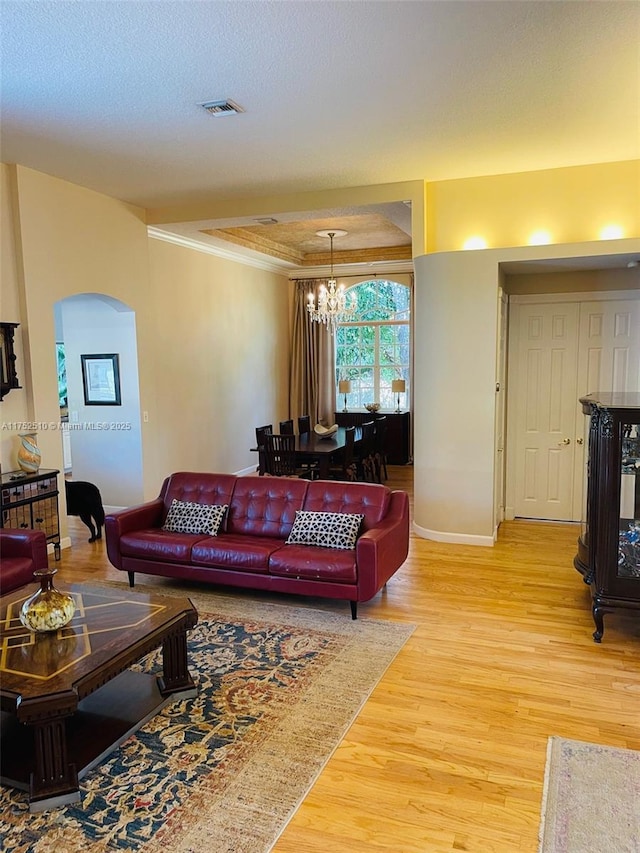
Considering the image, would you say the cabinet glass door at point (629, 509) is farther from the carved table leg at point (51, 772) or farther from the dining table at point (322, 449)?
the dining table at point (322, 449)

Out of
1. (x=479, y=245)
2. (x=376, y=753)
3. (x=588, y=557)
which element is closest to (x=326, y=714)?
(x=376, y=753)

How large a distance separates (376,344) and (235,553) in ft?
23.2

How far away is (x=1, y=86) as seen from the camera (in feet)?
12.0

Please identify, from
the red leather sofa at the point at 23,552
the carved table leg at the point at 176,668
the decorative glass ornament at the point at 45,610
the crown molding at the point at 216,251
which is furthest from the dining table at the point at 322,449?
the decorative glass ornament at the point at 45,610

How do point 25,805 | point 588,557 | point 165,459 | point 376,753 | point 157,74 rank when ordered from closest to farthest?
point 25,805 < point 376,753 < point 157,74 < point 588,557 < point 165,459

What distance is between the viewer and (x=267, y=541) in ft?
15.3

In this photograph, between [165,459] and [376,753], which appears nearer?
[376,753]

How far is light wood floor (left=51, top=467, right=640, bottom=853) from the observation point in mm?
2303

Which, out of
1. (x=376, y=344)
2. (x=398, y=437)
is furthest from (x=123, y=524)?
(x=376, y=344)

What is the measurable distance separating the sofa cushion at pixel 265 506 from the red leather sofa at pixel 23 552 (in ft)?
Result: 4.66

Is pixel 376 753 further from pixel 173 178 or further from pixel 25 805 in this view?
pixel 173 178

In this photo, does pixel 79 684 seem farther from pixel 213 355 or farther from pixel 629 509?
pixel 213 355

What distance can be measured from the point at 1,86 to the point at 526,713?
466cm

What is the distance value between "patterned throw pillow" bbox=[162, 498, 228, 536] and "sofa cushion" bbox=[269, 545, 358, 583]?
0.75 meters
